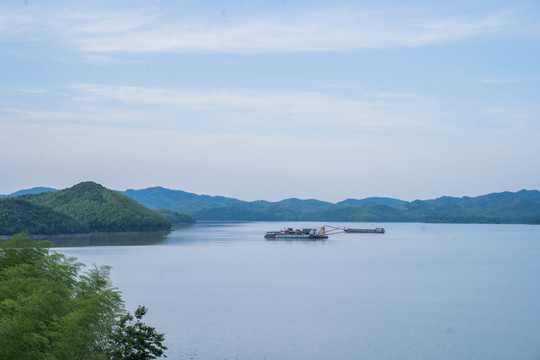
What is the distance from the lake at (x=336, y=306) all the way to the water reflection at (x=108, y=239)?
41261 mm

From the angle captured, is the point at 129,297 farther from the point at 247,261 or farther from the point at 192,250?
the point at 192,250

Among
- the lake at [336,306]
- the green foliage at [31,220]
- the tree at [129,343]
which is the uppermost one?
the green foliage at [31,220]

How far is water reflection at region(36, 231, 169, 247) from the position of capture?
13875 centimetres

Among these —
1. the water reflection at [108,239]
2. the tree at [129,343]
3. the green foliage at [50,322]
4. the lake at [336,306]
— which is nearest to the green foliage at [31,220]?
the water reflection at [108,239]

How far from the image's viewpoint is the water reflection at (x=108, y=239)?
455 feet

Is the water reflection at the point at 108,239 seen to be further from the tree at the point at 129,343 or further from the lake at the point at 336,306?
the tree at the point at 129,343

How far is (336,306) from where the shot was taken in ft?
176

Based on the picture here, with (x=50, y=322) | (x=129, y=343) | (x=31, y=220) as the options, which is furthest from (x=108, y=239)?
(x=50, y=322)

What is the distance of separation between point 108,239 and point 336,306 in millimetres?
118487

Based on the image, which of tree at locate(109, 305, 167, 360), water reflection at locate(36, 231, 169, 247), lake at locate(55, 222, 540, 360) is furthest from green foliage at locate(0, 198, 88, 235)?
tree at locate(109, 305, 167, 360)

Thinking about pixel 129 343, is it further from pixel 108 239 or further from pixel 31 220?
pixel 31 220

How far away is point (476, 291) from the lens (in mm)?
64688

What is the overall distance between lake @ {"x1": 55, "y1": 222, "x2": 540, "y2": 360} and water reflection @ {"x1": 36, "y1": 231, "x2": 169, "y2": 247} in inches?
1624

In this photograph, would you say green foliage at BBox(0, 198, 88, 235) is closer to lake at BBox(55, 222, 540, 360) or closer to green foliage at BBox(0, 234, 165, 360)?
lake at BBox(55, 222, 540, 360)
